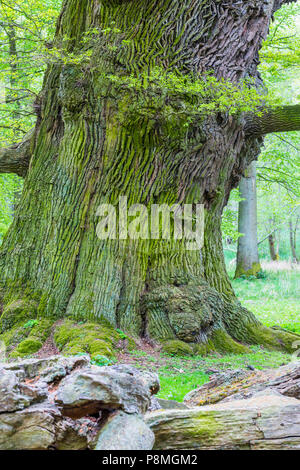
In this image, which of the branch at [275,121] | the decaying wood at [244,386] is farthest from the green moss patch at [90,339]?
the branch at [275,121]

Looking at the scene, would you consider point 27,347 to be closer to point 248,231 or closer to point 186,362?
point 186,362

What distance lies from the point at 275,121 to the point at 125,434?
6.75 meters

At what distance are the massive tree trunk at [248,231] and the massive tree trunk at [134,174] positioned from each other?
8593 millimetres

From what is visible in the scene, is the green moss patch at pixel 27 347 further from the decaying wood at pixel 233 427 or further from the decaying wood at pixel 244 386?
the decaying wood at pixel 233 427

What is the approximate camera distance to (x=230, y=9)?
762 centimetres

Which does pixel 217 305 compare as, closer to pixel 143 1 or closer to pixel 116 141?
pixel 116 141

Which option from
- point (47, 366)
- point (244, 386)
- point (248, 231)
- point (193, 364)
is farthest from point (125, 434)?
point (248, 231)

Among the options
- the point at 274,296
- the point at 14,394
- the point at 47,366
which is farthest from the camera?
the point at 274,296

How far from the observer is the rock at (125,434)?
204cm

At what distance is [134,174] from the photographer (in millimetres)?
7152

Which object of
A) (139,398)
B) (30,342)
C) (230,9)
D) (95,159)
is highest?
(230,9)
